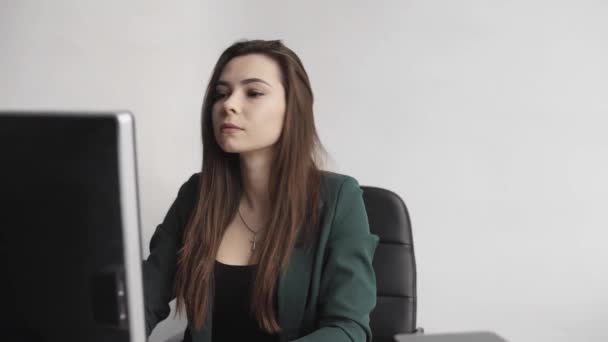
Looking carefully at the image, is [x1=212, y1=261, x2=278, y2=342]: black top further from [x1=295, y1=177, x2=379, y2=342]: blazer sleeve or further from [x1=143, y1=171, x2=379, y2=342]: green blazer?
[x1=295, y1=177, x2=379, y2=342]: blazer sleeve

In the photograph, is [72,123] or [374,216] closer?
[72,123]

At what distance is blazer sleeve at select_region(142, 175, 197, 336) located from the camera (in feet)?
3.69

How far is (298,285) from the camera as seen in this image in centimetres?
107

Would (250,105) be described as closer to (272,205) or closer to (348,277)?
(272,205)

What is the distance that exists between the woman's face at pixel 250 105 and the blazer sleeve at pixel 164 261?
0.24m

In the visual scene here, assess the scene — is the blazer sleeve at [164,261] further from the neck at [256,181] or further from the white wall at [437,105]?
the white wall at [437,105]

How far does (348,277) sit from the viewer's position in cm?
101

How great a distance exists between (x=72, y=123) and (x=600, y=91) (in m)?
A: 1.59

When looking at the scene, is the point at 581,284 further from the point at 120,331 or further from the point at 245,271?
the point at 120,331

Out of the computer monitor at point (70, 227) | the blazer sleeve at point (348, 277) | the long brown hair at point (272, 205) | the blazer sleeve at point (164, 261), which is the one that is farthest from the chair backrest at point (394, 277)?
the computer monitor at point (70, 227)

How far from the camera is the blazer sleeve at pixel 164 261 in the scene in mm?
1125

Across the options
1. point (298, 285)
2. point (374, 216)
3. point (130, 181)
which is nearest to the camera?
point (130, 181)

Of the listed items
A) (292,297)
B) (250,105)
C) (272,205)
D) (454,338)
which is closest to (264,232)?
(272,205)

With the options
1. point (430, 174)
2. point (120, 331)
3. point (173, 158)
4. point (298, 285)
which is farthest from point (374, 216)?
point (120, 331)
